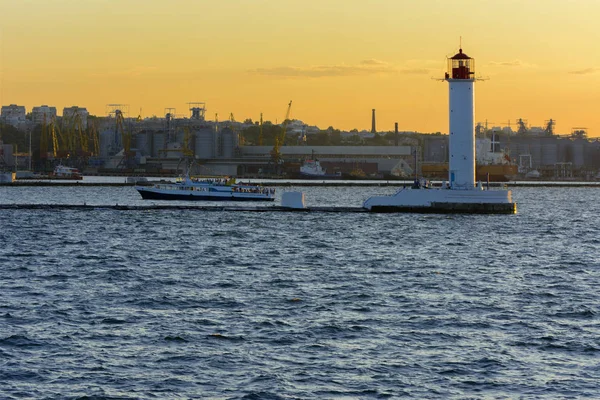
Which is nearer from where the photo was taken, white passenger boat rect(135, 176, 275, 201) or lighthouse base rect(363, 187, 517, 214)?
lighthouse base rect(363, 187, 517, 214)

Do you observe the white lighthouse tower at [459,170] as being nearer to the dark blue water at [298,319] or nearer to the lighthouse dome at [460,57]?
the lighthouse dome at [460,57]

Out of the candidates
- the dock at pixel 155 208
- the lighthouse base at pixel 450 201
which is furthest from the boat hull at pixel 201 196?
the lighthouse base at pixel 450 201

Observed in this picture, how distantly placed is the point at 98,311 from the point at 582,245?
124 ft

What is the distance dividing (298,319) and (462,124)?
49.6 metres

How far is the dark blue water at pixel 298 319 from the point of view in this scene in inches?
936

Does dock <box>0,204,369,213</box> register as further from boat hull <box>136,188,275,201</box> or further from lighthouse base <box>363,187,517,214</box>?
boat hull <box>136,188,275,201</box>

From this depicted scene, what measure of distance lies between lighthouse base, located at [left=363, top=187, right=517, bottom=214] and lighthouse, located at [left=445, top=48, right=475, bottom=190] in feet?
2.91

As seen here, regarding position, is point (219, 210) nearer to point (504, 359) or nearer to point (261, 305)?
point (261, 305)

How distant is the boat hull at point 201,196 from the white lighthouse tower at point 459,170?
43.2 meters

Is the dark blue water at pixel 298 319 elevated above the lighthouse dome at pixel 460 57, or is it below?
below

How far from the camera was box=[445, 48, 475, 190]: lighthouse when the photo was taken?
78500mm

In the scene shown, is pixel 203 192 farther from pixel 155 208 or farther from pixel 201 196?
pixel 155 208

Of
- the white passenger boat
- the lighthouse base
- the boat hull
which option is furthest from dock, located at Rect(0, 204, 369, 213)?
the white passenger boat

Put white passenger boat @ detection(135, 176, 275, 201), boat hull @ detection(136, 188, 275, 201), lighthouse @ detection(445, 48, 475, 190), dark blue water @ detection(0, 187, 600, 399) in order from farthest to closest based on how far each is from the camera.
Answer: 1. white passenger boat @ detection(135, 176, 275, 201)
2. boat hull @ detection(136, 188, 275, 201)
3. lighthouse @ detection(445, 48, 475, 190)
4. dark blue water @ detection(0, 187, 600, 399)
